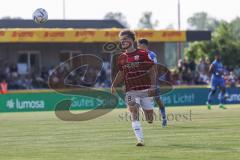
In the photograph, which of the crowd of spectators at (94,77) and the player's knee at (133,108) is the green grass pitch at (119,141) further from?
the crowd of spectators at (94,77)

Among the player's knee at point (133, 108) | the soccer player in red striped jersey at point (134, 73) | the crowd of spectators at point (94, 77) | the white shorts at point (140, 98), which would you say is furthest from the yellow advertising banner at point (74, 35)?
the player's knee at point (133, 108)

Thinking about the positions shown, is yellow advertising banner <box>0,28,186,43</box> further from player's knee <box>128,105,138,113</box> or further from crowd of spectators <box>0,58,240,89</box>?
player's knee <box>128,105,138,113</box>

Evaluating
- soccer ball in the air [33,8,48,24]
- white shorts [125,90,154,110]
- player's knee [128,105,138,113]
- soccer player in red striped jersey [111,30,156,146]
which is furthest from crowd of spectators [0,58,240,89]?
player's knee [128,105,138,113]

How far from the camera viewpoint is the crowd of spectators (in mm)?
48688

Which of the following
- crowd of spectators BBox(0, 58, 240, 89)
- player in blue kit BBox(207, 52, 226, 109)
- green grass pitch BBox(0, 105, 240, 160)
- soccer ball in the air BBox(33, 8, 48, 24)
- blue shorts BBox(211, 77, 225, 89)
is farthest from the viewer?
crowd of spectators BBox(0, 58, 240, 89)

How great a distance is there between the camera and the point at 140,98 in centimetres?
1805

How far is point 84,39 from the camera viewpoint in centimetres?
5525

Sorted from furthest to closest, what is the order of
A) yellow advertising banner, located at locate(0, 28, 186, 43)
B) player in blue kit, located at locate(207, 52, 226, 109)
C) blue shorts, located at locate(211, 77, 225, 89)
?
yellow advertising banner, located at locate(0, 28, 186, 43)
blue shorts, located at locate(211, 77, 225, 89)
player in blue kit, located at locate(207, 52, 226, 109)

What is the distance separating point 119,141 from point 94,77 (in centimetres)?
3123

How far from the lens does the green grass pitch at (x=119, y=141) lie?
1519 centimetres

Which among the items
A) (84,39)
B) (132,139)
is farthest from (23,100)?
(132,139)

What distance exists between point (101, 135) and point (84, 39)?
3515 cm

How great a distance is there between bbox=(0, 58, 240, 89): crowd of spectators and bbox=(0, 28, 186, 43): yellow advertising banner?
2.02m

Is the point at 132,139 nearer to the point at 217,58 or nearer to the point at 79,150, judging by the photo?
the point at 79,150
